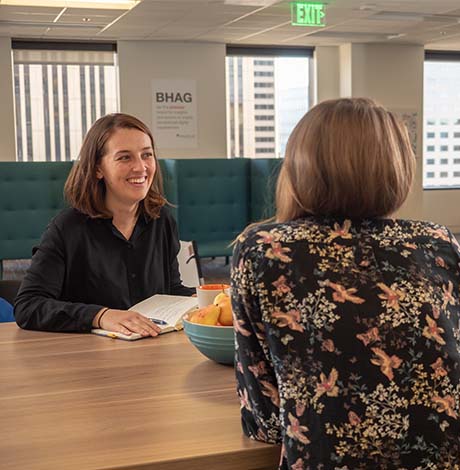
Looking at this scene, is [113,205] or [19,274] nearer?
[113,205]

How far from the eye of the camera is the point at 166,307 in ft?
6.95

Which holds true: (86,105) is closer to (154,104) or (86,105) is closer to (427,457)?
(154,104)

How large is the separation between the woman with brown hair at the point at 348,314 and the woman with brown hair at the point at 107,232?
43.0 inches

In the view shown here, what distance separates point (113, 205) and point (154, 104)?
809cm

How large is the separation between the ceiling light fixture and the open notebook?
6147 mm

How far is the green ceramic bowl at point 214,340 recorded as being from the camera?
5.23ft

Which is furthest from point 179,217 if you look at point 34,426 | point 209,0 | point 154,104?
point 34,426

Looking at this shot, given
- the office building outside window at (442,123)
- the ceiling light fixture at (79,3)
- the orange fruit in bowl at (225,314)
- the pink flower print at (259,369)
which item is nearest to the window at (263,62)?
the office building outside window at (442,123)

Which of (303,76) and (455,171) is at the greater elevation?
(303,76)

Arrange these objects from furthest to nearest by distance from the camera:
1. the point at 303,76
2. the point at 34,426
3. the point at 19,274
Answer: the point at 303,76
the point at 19,274
the point at 34,426

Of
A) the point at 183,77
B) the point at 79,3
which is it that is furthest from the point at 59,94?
the point at 79,3

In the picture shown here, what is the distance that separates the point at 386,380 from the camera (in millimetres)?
1083

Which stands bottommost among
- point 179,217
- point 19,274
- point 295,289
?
point 19,274

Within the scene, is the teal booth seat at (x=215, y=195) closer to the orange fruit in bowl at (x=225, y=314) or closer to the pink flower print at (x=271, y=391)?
the orange fruit in bowl at (x=225, y=314)
